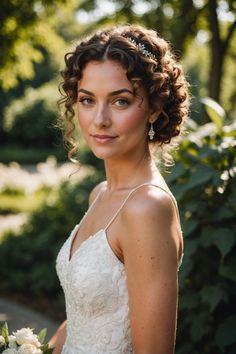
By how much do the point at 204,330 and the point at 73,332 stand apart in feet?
4.12

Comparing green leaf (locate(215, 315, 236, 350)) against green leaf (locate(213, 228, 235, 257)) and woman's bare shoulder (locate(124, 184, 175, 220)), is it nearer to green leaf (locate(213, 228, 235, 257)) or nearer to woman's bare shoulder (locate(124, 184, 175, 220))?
green leaf (locate(213, 228, 235, 257))

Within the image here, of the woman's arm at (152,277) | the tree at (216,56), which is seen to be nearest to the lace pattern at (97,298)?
the woman's arm at (152,277)

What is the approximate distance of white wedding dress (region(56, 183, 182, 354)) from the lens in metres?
1.96

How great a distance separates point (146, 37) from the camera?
6.86ft

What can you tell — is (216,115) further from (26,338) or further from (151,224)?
(26,338)

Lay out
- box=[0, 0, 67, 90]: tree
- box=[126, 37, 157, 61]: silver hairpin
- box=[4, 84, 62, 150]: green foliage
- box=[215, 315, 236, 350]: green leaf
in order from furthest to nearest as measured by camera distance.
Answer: box=[4, 84, 62, 150]: green foliage < box=[0, 0, 67, 90]: tree < box=[215, 315, 236, 350]: green leaf < box=[126, 37, 157, 61]: silver hairpin

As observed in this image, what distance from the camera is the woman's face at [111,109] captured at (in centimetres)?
197

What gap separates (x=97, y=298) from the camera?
1983 mm

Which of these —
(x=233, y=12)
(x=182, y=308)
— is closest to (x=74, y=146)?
(x=182, y=308)

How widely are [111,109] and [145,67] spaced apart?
8.4 inches

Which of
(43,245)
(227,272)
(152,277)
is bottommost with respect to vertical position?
(43,245)

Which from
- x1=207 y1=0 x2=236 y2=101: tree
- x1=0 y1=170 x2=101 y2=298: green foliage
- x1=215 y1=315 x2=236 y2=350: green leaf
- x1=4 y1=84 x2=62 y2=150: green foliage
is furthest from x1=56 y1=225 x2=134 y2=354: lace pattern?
x1=4 y1=84 x2=62 y2=150: green foliage

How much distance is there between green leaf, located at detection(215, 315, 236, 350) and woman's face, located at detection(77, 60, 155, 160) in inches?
56.5

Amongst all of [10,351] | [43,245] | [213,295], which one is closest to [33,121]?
[43,245]
